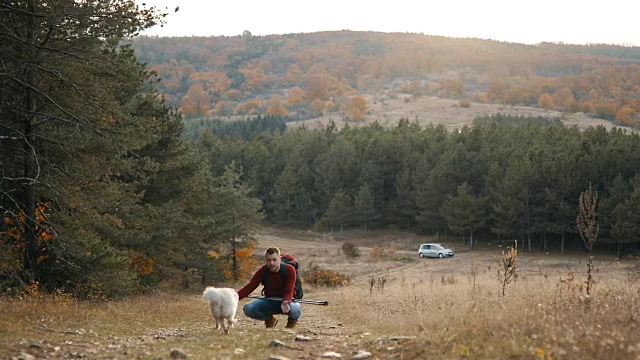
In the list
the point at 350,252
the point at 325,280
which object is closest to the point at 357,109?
the point at 350,252

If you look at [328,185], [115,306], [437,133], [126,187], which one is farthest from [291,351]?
[437,133]

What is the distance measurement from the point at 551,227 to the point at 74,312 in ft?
177

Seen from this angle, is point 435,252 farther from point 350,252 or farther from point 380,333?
point 380,333

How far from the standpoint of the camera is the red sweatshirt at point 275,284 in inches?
405

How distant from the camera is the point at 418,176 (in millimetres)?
73312

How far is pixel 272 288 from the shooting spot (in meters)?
10.6

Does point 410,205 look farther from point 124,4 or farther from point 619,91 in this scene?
point 619,91

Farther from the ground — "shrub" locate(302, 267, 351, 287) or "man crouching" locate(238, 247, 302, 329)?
"man crouching" locate(238, 247, 302, 329)

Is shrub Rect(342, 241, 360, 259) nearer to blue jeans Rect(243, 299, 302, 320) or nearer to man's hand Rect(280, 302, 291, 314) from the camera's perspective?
blue jeans Rect(243, 299, 302, 320)

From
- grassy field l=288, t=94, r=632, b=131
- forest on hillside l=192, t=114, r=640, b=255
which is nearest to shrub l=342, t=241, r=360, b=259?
forest on hillside l=192, t=114, r=640, b=255

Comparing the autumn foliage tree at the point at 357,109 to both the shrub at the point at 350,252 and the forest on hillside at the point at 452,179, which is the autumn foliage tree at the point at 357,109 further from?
the shrub at the point at 350,252

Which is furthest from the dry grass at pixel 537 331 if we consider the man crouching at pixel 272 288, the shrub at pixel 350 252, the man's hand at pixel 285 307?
the shrub at pixel 350 252

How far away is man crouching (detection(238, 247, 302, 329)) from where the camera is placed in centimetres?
1027

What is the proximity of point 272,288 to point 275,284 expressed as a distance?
9 cm
